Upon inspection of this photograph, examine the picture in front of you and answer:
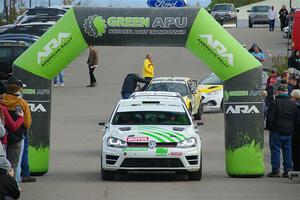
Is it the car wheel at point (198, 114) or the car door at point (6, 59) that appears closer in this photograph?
the car wheel at point (198, 114)

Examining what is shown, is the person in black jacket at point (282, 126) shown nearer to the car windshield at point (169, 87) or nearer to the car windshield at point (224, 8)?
the car windshield at point (169, 87)

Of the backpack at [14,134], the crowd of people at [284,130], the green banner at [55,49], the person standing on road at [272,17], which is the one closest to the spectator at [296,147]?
the crowd of people at [284,130]

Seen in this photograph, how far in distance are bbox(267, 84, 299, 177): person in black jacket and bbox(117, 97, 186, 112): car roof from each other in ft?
5.71

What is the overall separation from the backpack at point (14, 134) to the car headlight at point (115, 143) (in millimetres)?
2204

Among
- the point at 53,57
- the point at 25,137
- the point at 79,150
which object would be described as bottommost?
the point at 79,150

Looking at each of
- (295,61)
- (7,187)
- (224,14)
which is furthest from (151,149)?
(224,14)

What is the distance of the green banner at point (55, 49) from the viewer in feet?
60.0

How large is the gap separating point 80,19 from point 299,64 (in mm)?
15949

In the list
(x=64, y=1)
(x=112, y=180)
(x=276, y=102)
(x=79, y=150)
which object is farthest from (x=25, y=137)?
(x=64, y=1)

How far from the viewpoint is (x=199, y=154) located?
17672mm

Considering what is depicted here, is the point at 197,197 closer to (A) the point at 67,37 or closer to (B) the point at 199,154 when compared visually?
(B) the point at 199,154

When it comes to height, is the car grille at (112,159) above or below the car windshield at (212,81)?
above

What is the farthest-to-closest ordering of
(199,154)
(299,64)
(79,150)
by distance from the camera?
(299,64), (79,150), (199,154)

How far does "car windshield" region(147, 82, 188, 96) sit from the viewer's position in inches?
1171
